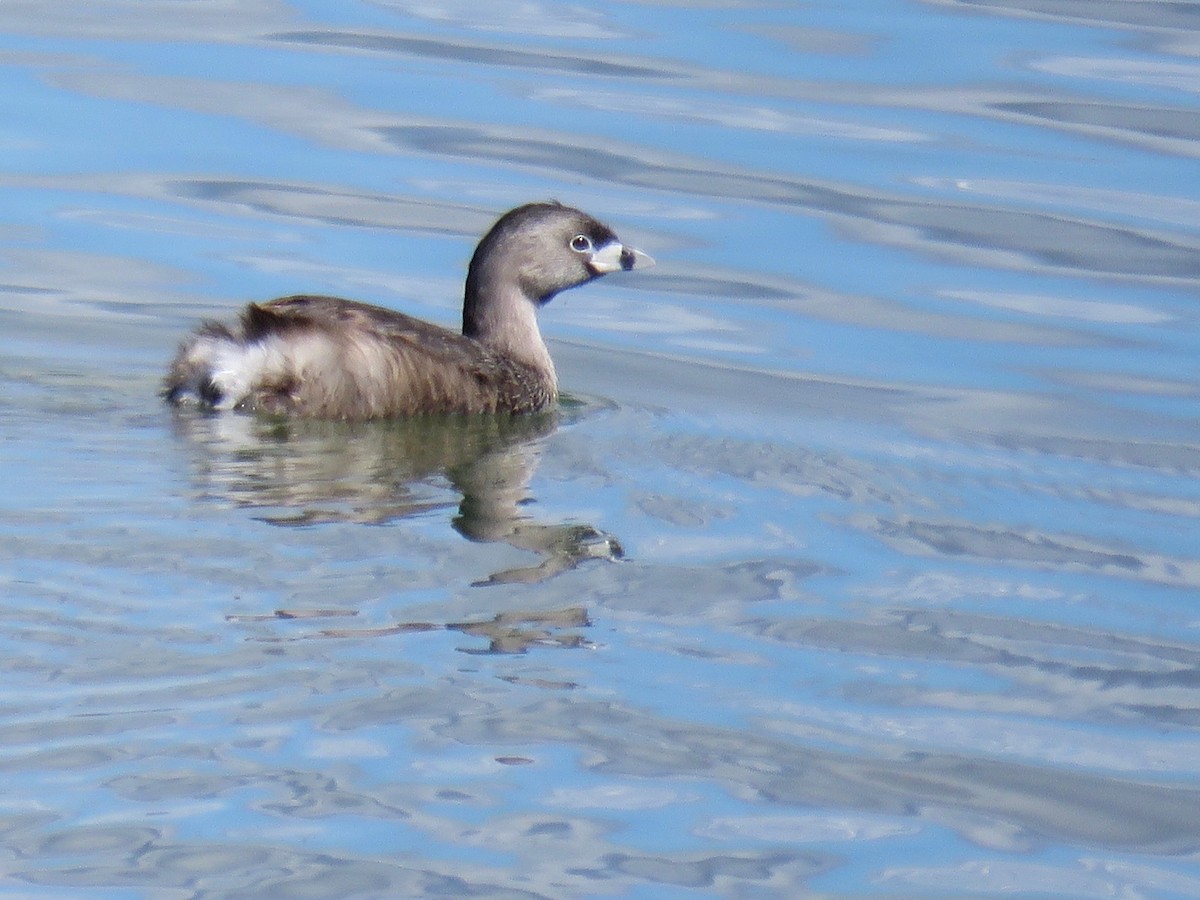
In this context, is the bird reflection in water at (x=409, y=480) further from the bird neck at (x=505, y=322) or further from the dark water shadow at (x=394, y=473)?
the bird neck at (x=505, y=322)

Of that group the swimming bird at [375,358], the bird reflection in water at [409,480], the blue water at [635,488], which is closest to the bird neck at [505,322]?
the swimming bird at [375,358]

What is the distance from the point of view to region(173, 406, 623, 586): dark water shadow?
7.66 m

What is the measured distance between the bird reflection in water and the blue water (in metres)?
0.03

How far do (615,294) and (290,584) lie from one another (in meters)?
5.82

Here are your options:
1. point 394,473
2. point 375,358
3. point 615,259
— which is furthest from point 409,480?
point 615,259

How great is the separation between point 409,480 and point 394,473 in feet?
0.39

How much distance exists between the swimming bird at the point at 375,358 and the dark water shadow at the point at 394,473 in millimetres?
78

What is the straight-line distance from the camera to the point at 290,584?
272 inches

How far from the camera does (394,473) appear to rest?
8.53m

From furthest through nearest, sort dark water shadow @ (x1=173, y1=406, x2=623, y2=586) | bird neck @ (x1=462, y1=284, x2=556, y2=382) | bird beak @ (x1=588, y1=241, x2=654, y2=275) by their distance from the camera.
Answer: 1. bird beak @ (x1=588, y1=241, x2=654, y2=275)
2. bird neck @ (x1=462, y1=284, x2=556, y2=382)
3. dark water shadow @ (x1=173, y1=406, x2=623, y2=586)

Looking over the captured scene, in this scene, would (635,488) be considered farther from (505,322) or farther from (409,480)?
(505,322)

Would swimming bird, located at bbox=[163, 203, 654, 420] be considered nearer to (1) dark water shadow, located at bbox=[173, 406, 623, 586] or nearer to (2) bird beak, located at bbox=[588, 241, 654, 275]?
(1) dark water shadow, located at bbox=[173, 406, 623, 586]

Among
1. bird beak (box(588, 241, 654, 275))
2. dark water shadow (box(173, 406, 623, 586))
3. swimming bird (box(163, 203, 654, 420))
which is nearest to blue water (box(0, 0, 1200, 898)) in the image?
dark water shadow (box(173, 406, 623, 586))

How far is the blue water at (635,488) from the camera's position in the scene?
18.2 feet
